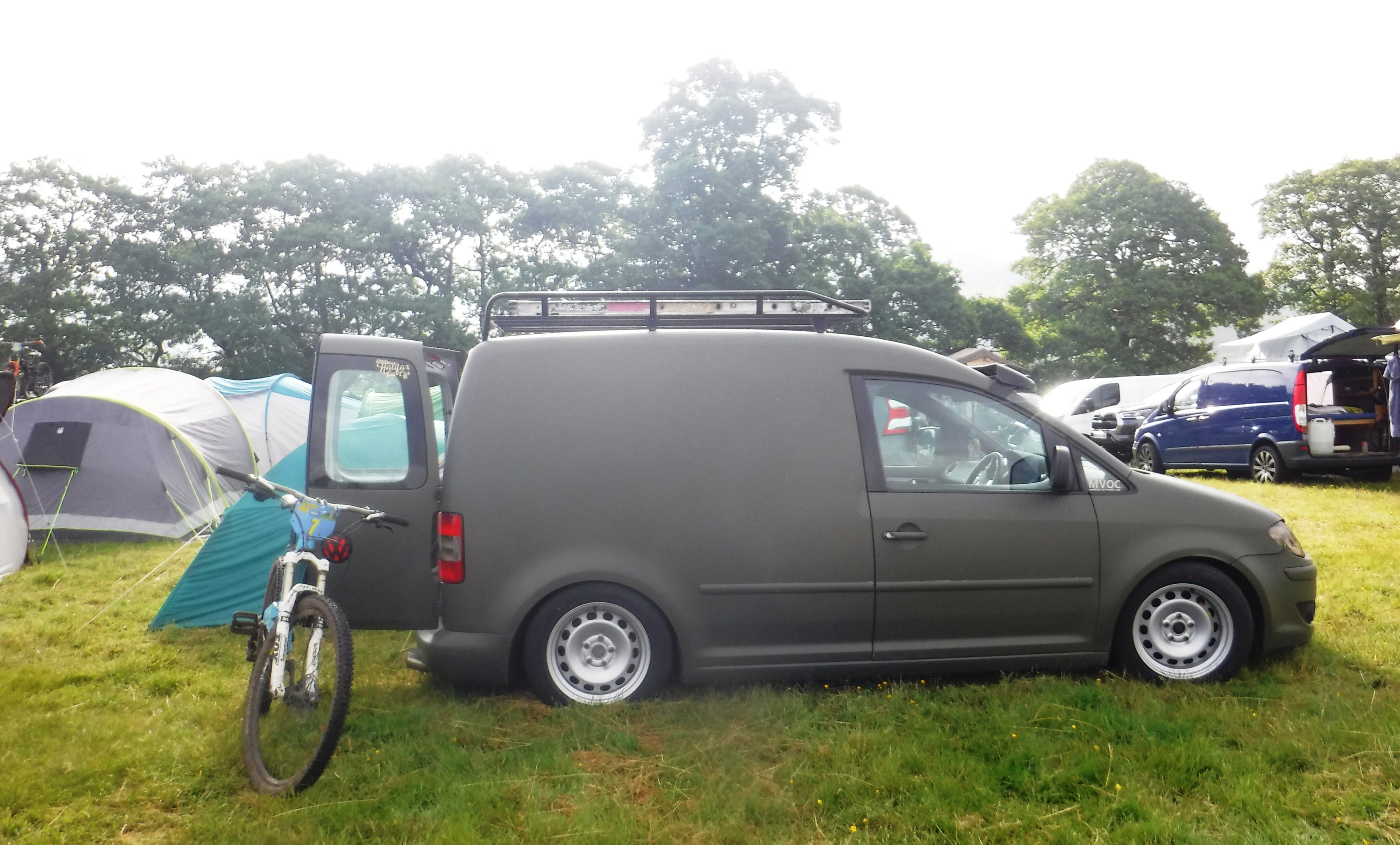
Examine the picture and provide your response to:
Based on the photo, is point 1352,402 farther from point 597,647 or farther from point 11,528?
point 11,528

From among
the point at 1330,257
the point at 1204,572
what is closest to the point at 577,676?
the point at 1204,572

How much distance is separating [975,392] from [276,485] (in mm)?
3264

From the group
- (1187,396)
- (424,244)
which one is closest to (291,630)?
(1187,396)

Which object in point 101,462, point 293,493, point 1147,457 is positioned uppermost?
point 101,462

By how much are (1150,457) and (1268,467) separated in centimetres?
269

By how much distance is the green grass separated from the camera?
3.37 m

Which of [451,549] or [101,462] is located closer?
[451,549]

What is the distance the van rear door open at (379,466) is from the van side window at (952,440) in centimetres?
232

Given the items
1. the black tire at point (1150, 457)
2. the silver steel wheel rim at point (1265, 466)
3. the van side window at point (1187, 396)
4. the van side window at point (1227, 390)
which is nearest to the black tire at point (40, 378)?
the black tire at point (1150, 457)

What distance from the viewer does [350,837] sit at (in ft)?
11.0

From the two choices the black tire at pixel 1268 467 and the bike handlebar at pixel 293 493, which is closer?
the bike handlebar at pixel 293 493

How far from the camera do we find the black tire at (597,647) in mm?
4516

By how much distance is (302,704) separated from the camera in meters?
3.94

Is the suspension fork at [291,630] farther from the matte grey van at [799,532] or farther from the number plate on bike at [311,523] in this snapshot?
the matte grey van at [799,532]
